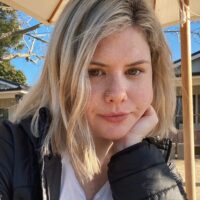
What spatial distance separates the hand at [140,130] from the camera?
1.81m

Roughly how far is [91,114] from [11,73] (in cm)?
2779

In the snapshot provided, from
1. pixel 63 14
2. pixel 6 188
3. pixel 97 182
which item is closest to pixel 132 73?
pixel 63 14

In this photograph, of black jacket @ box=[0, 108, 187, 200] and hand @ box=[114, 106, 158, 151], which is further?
hand @ box=[114, 106, 158, 151]

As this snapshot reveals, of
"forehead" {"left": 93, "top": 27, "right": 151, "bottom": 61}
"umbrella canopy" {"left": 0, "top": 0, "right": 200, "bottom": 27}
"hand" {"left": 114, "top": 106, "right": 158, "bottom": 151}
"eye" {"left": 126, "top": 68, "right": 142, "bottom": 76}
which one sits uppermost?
"umbrella canopy" {"left": 0, "top": 0, "right": 200, "bottom": 27}

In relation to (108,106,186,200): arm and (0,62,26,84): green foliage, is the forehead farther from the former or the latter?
(0,62,26,84): green foliage

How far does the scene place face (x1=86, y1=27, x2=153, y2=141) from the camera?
162 cm

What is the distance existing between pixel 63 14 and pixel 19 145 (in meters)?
0.55

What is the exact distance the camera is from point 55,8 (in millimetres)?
3559

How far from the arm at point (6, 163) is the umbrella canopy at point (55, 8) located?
6.09 feet

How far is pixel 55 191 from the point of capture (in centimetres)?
151

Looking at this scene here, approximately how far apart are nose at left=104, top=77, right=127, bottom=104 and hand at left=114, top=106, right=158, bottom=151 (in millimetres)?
248

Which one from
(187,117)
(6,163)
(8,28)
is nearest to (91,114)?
(6,163)

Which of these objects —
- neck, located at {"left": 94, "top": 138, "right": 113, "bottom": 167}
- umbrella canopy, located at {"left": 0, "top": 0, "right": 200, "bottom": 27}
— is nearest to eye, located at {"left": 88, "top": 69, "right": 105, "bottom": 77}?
neck, located at {"left": 94, "top": 138, "right": 113, "bottom": 167}

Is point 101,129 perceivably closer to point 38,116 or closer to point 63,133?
point 63,133
